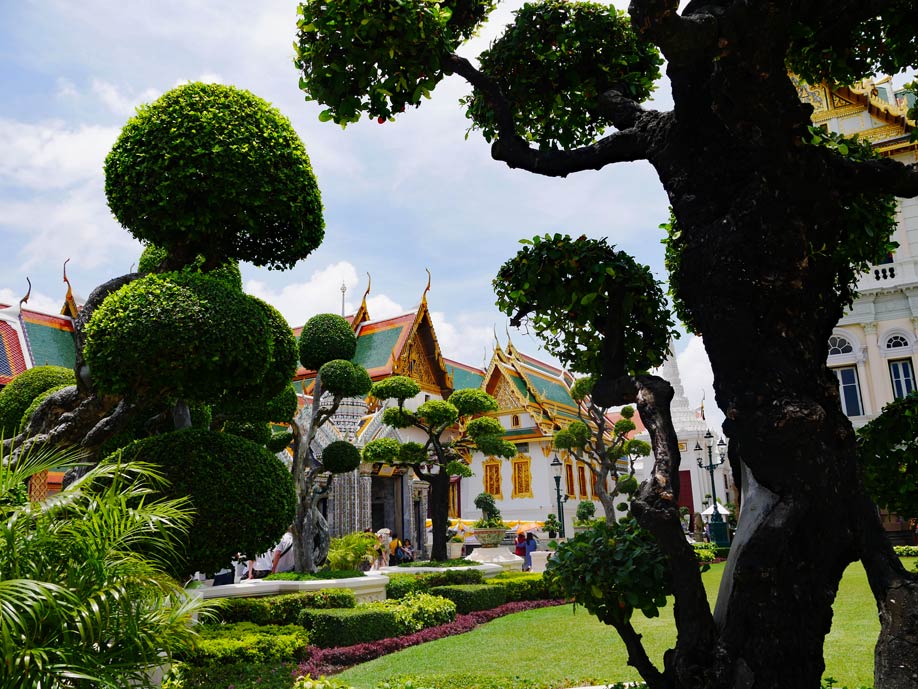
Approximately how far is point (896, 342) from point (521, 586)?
14709mm

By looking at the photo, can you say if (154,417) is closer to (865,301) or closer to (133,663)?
(133,663)

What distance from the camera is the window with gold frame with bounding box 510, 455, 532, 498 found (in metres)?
31.2

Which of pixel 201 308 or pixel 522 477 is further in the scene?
pixel 522 477

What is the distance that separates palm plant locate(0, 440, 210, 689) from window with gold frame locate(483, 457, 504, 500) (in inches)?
1078

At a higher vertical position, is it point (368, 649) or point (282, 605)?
point (282, 605)

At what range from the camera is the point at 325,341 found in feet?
48.4

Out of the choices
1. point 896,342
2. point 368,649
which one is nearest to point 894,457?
point 368,649

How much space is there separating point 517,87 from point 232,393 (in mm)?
4140

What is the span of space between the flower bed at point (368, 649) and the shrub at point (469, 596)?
22.5 inches

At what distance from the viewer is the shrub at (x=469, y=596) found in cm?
1363

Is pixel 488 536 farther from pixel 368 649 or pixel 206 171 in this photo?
pixel 206 171

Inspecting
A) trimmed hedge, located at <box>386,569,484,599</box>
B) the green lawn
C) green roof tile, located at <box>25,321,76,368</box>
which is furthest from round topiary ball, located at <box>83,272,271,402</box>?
green roof tile, located at <box>25,321,76,368</box>

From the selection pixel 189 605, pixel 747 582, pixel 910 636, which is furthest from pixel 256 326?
pixel 910 636

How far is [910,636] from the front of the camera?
3316mm
